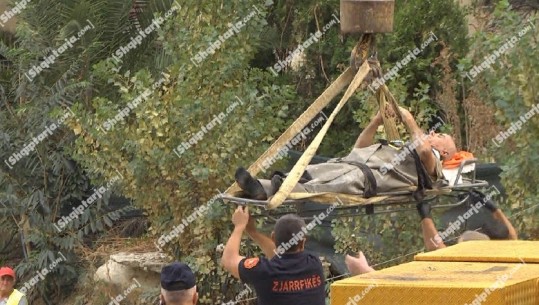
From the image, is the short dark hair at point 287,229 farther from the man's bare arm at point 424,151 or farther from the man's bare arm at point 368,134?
the man's bare arm at point 368,134

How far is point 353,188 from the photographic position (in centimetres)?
781

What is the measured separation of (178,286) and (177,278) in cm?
4

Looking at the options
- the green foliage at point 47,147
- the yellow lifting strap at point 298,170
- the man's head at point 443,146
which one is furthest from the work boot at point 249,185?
the green foliage at point 47,147

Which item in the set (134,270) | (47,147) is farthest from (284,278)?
(47,147)

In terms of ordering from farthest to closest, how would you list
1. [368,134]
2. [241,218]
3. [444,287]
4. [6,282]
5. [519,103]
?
1. [6,282]
2. [519,103]
3. [368,134]
4. [241,218]
5. [444,287]

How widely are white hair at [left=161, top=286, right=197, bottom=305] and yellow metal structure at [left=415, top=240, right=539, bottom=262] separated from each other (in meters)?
1.32

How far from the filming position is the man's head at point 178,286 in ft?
18.5

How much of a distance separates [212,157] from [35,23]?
4106mm

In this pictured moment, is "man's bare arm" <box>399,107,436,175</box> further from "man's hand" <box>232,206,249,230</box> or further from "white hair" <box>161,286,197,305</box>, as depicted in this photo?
"white hair" <box>161,286,197,305</box>

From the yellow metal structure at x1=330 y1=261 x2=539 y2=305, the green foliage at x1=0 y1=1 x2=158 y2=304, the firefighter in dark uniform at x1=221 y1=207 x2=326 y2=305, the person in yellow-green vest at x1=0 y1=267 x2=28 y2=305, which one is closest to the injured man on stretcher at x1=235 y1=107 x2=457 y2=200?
the firefighter in dark uniform at x1=221 y1=207 x2=326 y2=305

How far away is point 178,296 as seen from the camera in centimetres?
564

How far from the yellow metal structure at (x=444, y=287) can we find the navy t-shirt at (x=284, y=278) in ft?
8.35

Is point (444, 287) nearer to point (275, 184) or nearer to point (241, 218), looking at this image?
point (241, 218)

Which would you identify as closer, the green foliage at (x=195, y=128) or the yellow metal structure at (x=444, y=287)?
the yellow metal structure at (x=444, y=287)
